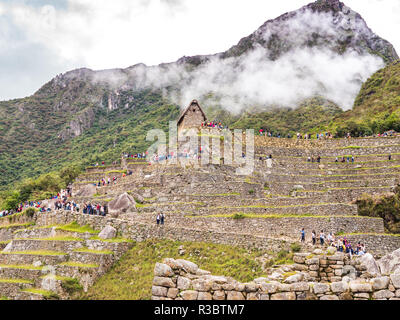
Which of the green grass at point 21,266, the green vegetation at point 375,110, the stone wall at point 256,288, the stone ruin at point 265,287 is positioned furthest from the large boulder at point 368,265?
the green vegetation at point 375,110

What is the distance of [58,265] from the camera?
23.5m

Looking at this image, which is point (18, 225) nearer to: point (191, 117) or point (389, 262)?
point (191, 117)

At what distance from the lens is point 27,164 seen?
98.9 m

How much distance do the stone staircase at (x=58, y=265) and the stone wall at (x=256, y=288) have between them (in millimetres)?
13512

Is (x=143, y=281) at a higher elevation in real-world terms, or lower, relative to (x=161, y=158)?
lower

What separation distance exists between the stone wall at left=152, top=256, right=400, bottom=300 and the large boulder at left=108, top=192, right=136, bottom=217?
20188 millimetres

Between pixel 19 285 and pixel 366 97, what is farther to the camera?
pixel 366 97

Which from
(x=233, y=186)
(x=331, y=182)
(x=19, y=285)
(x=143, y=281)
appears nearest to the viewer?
(x=143, y=281)

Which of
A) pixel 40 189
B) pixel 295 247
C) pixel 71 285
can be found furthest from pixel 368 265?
pixel 40 189

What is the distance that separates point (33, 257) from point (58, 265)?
3.35 metres

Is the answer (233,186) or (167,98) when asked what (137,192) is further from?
(167,98)

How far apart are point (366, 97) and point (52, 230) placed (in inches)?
2432

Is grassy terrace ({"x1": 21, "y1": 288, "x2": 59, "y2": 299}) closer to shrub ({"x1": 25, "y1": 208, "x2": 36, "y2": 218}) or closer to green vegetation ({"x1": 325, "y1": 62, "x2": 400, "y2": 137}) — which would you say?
shrub ({"x1": 25, "y1": 208, "x2": 36, "y2": 218})
